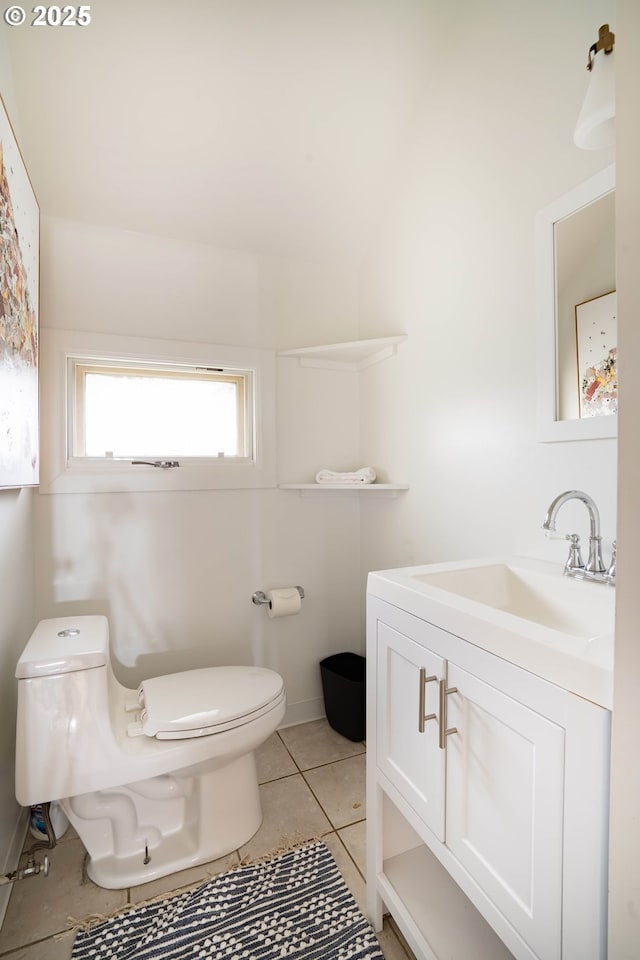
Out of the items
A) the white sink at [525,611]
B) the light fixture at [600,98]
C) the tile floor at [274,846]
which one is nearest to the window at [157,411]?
the white sink at [525,611]

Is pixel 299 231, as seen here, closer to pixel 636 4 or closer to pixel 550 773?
pixel 636 4

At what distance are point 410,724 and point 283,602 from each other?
1.06 metres

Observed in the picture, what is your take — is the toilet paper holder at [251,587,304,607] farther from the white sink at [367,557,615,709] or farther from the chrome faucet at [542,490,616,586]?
the chrome faucet at [542,490,616,586]

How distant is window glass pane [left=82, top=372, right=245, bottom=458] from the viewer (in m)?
1.86

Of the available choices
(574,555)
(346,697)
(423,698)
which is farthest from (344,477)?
(423,698)

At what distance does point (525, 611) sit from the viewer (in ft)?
3.79

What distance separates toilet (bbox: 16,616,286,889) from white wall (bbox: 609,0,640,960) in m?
1.09

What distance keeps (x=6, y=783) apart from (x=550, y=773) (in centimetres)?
150

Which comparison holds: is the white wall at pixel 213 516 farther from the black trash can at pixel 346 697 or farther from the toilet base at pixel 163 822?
the toilet base at pixel 163 822

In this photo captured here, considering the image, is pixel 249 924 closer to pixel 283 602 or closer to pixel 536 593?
pixel 283 602

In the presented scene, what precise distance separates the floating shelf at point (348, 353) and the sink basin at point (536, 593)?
108cm

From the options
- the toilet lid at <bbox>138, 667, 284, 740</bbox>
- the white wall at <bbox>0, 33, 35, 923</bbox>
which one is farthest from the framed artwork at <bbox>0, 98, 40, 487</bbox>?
the toilet lid at <bbox>138, 667, 284, 740</bbox>

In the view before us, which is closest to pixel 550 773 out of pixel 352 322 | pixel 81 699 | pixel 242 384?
pixel 81 699

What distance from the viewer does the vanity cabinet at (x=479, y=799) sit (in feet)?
1.95
